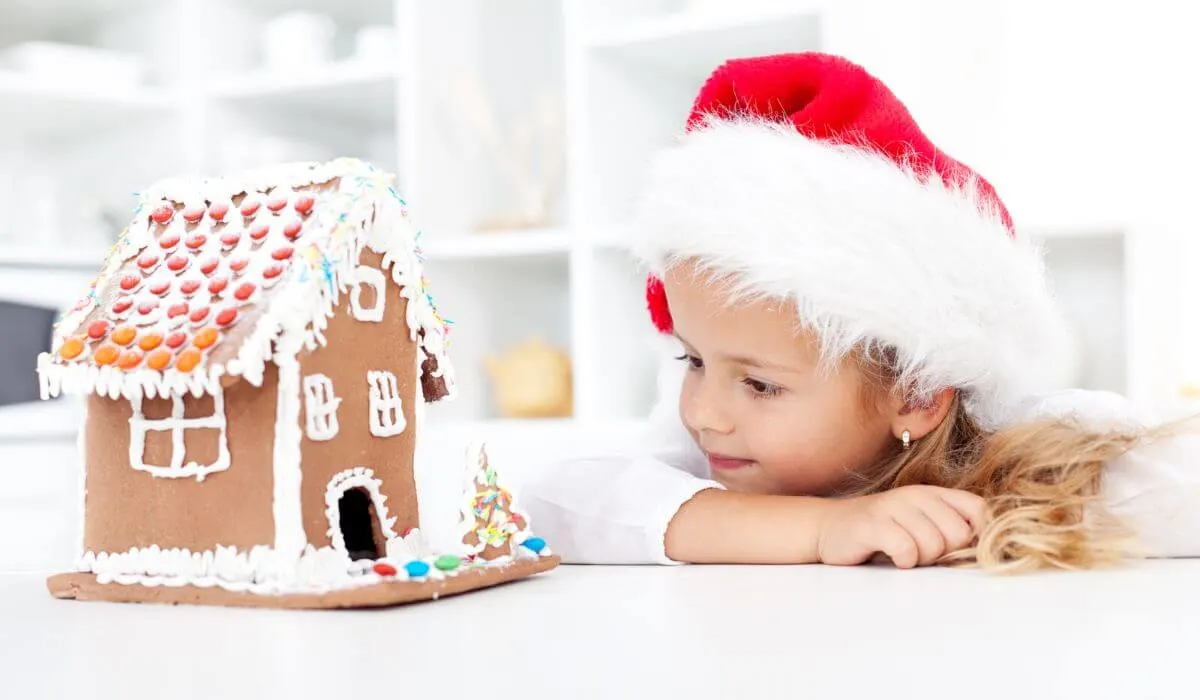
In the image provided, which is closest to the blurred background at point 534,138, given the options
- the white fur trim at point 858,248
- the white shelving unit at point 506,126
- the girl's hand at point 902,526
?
the white shelving unit at point 506,126

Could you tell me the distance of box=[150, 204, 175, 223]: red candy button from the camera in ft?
2.43

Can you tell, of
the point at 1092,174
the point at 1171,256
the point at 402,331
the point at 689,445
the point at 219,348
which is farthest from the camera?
the point at 1092,174

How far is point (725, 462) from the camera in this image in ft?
3.36

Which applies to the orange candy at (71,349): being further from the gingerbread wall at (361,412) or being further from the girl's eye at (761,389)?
the girl's eye at (761,389)

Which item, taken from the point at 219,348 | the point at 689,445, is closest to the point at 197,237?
the point at 219,348

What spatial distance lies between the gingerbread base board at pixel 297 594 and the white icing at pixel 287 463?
3cm

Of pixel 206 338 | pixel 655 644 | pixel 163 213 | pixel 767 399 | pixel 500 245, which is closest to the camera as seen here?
pixel 655 644

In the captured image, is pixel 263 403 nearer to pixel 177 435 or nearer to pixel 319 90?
pixel 177 435

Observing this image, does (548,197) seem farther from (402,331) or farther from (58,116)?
(402,331)

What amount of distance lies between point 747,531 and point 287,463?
352 mm

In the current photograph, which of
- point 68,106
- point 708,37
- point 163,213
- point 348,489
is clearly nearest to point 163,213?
point 163,213

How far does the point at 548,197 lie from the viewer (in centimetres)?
251

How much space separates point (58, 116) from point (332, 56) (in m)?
0.62

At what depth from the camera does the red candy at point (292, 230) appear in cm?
68
